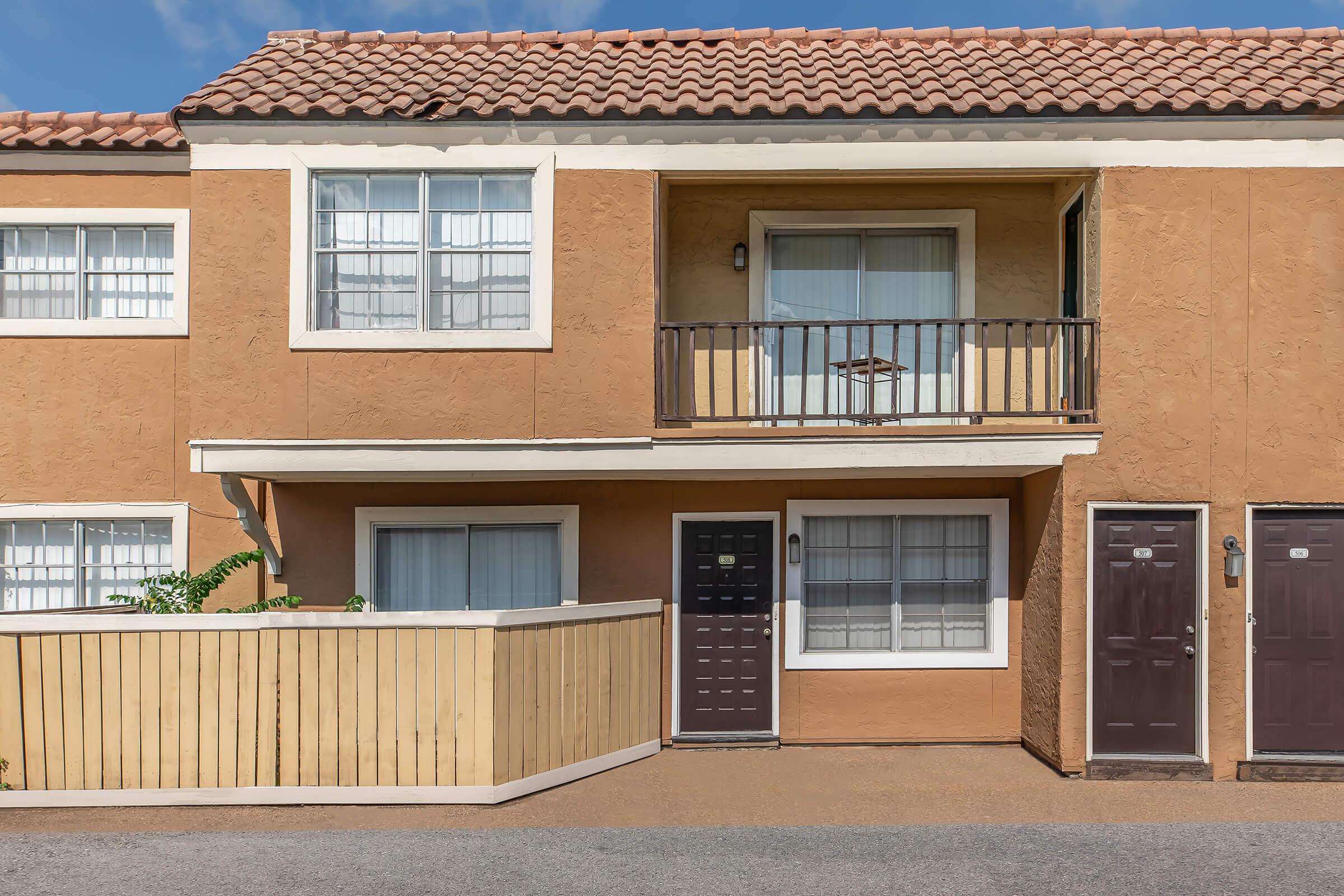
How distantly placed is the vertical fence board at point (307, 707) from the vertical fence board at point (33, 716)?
2.08 m

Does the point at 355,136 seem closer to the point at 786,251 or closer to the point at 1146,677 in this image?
the point at 786,251

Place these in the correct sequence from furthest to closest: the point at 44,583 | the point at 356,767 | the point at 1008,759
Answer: the point at 44,583, the point at 1008,759, the point at 356,767

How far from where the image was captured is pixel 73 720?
21.7ft

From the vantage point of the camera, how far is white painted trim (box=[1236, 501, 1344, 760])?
24.1 ft

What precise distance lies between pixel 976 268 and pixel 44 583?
1052cm

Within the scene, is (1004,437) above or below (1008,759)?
above

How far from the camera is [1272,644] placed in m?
7.39

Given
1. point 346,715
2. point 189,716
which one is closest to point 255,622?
point 189,716

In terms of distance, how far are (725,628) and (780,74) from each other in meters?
5.79

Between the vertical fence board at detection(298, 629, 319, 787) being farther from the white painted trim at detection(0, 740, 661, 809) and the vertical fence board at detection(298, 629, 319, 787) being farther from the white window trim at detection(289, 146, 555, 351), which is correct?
the white window trim at detection(289, 146, 555, 351)

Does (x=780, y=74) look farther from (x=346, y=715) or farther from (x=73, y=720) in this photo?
(x=73, y=720)

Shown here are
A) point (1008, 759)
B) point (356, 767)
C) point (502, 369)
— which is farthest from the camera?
point (1008, 759)

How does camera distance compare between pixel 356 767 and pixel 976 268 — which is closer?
pixel 356 767

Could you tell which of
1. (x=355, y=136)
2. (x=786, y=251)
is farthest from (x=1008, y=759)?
(x=355, y=136)
